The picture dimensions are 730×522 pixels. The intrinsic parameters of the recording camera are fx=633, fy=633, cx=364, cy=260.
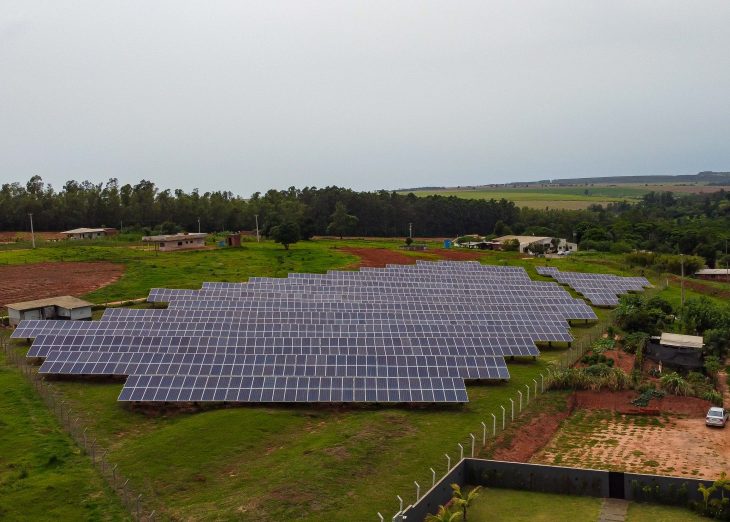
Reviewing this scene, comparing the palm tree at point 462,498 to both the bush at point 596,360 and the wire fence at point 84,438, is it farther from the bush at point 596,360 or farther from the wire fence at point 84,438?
the bush at point 596,360

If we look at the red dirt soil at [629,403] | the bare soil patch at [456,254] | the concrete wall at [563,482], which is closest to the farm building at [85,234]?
the bare soil patch at [456,254]

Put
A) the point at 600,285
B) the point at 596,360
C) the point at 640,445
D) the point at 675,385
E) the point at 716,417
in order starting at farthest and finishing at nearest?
the point at 600,285 → the point at 596,360 → the point at 675,385 → the point at 716,417 → the point at 640,445

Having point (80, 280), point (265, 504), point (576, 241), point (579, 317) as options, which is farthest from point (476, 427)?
point (576, 241)

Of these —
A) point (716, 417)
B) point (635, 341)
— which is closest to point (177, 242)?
point (635, 341)

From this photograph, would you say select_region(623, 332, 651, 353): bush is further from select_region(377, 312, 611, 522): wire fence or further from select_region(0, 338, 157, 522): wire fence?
select_region(0, 338, 157, 522): wire fence

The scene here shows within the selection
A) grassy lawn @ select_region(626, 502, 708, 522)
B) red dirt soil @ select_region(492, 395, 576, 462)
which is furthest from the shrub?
grassy lawn @ select_region(626, 502, 708, 522)

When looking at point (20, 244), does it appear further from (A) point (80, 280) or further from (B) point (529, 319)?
(B) point (529, 319)

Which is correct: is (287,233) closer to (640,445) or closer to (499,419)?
(499,419)
